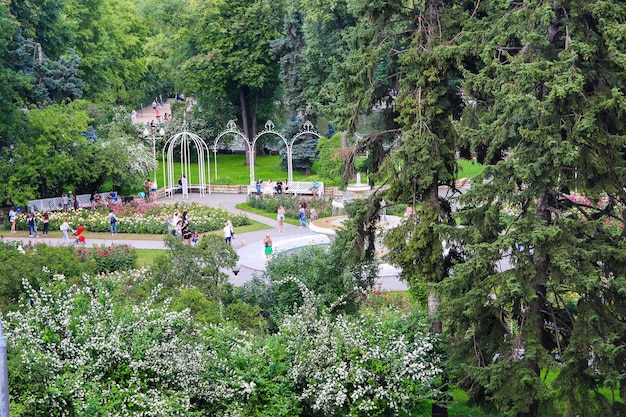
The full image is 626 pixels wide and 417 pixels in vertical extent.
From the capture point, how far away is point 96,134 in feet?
154

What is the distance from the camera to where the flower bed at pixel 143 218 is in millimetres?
36844

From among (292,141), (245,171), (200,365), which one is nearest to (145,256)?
(292,141)

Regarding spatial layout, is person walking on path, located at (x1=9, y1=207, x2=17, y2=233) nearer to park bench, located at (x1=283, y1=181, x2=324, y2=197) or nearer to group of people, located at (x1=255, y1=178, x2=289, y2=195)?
group of people, located at (x1=255, y1=178, x2=289, y2=195)

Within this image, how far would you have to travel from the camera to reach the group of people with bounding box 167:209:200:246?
31898 millimetres

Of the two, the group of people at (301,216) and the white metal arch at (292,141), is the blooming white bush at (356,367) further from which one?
the white metal arch at (292,141)

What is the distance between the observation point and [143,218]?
124 feet

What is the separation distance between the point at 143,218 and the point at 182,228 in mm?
5818

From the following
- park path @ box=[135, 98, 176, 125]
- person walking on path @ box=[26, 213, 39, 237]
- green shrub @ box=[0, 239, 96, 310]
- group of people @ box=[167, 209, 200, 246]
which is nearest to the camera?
green shrub @ box=[0, 239, 96, 310]

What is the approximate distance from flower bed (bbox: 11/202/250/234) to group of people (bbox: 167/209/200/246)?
53cm

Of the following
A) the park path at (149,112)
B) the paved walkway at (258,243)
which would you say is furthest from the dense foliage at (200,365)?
the park path at (149,112)

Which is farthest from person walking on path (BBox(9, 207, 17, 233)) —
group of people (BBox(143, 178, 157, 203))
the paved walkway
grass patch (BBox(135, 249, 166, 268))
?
group of people (BBox(143, 178, 157, 203))

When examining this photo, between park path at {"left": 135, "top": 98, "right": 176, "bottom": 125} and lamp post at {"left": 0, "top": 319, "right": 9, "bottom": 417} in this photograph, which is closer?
lamp post at {"left": 0, "top": 319, "right": 9, "bottom": 417}

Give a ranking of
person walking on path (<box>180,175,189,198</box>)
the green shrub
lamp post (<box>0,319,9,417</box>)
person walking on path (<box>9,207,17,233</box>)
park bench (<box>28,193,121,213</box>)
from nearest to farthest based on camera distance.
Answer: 1. lamp post (<box>0,319,9,417</box>)
2. the green shrub
3. person walking on path (<box>9,207,17,233</box>)
4. park bench (<box>28,193,121,213</box>)
5. person walking on path (<box>180,175,189,198</box>)

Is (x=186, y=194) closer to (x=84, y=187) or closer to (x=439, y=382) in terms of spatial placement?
(x=84, y=187)
